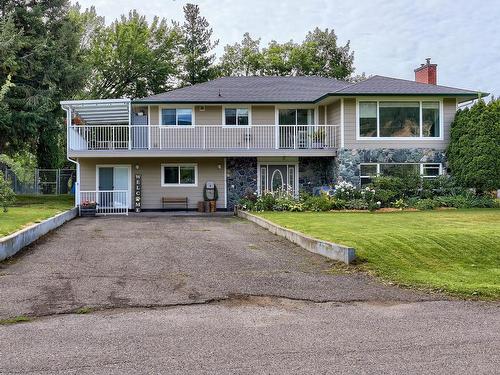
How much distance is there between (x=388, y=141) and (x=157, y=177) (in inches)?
411

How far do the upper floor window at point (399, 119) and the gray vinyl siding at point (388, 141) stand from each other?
0.26m

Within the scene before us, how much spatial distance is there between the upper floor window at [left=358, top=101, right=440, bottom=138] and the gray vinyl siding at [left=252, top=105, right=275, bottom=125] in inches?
168

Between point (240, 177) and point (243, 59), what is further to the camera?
point (243, 59)

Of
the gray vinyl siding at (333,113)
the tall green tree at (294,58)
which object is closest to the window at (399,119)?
the gray vinyl siding at (333,113)

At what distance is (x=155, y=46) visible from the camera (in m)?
46.8

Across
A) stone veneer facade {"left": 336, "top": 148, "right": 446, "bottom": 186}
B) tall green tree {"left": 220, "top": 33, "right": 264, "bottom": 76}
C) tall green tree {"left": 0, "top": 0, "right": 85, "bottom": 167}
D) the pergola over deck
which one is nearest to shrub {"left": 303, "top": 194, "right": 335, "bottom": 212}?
stone veneer facade {"left": 336, "top": 148, "right": 446, "bottom": 186}

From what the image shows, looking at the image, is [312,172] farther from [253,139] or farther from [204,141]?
[204,141]

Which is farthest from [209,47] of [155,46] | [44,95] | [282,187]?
[282,187]

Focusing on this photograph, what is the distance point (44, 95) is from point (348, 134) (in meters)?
14.9

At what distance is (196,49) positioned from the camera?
4881 centimetres

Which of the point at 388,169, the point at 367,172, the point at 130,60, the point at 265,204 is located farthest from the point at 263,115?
the point at 130,60

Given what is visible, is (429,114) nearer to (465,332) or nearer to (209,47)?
(465,332)

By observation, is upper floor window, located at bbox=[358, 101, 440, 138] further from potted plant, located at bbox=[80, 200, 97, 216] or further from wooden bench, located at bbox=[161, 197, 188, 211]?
potted plant, located at bbox=[80, 200, 97, 216]

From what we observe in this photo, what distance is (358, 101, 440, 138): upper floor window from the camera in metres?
23.5
